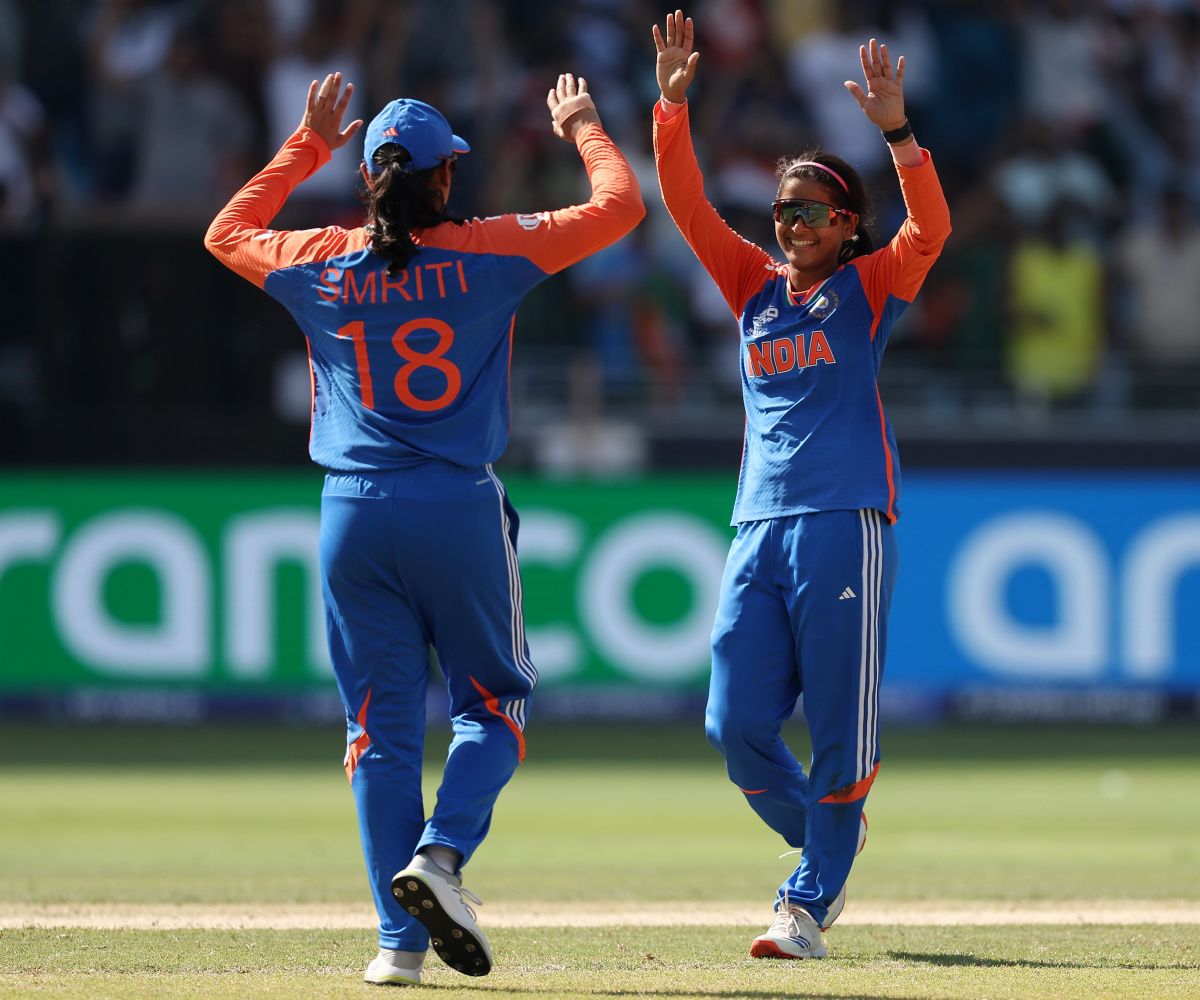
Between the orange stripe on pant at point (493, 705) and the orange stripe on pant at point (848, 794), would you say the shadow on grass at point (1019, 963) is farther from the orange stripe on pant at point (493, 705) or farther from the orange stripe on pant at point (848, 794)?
the orange stripe on pant at point (493, 705)

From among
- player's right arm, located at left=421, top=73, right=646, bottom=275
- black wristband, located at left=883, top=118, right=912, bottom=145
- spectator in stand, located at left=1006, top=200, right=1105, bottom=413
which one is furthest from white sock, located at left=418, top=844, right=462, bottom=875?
spectator in stand, located at left=1006, top=200, right=1105, bottom=413

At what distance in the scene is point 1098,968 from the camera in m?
5.65

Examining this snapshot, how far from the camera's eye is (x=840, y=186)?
5.99m

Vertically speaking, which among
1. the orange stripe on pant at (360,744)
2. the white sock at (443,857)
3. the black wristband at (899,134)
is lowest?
the white sock at (443,857)

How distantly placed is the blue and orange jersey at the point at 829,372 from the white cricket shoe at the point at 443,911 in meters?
1.53

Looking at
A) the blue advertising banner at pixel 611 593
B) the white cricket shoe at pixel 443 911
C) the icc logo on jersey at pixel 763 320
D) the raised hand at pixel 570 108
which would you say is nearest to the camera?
the white cricket shoe at pixel 443 911

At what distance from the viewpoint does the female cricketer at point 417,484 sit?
5262 mm

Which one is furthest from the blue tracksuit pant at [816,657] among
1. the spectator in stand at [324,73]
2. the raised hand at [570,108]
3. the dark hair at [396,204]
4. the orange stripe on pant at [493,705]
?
the spectator in stand at [324,73]

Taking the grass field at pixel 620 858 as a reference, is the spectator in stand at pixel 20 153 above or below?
above

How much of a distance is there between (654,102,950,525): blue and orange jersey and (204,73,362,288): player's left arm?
99cm

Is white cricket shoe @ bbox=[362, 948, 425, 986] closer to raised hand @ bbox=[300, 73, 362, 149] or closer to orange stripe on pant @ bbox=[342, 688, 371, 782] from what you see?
orange stripe on pant @ bbox=[342, 688, 371, 782]

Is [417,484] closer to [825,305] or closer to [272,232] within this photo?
[272,232]

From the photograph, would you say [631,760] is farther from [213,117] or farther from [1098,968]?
[1098,968]

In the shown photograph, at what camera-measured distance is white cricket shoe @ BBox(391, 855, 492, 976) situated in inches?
195
